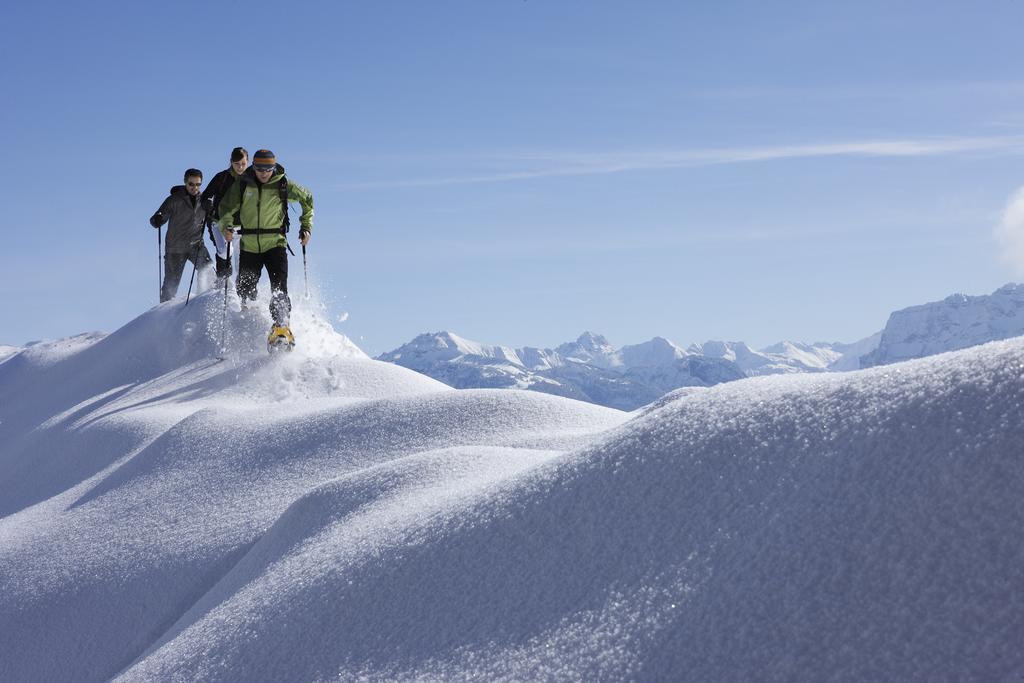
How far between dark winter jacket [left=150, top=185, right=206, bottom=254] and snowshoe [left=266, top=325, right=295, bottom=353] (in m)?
5.03

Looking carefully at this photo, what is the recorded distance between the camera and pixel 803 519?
2994mm

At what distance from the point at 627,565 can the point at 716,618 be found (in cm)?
57

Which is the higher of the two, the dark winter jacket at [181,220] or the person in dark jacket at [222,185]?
the dark winter jacket at [181,220]

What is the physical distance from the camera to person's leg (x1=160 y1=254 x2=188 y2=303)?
18109 mm

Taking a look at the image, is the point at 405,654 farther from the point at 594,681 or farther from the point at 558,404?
the point at 558,404

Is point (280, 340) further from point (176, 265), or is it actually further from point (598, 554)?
point (598, 554)

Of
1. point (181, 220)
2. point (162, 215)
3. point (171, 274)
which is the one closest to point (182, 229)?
point (181, 220)

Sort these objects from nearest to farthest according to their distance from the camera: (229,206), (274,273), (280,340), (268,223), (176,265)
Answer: (229,206), (268,223), (274,273), (280,340), (176,265)

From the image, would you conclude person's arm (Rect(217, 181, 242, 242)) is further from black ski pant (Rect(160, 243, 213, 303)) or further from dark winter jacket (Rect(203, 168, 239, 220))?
black ski pant (Rect(160, 243, 213, 303))

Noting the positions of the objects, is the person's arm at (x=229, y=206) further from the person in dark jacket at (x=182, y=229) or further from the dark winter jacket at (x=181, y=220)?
the dark winter jacket at (x=181, y=220)

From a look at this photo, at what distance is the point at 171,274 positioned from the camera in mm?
18453

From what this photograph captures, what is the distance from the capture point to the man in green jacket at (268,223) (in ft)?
39.8

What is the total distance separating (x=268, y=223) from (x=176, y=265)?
699 cm

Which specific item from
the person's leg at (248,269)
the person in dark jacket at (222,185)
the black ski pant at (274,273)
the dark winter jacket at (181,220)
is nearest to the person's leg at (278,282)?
the black ski pant at (274,273)
